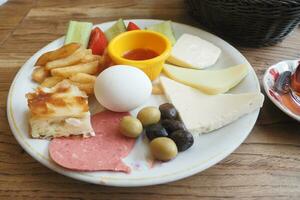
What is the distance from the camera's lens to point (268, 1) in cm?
126

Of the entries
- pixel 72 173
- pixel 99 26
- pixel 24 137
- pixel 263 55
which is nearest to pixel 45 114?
pixel 24 137

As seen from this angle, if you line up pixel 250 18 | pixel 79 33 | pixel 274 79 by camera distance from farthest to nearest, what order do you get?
1. pixel 79 33
2. pixel 250 18
3. pixel 274 79

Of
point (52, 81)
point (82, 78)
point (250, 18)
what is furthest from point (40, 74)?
point (250, 18)

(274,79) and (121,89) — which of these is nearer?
(121,89)

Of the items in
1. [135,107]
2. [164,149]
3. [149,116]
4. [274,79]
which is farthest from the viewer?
[274,79]

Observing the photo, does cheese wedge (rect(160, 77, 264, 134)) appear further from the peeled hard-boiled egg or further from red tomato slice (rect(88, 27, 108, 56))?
red tomato slice (rect(88, 27, 108, 56))

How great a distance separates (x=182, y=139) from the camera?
1.00 meters

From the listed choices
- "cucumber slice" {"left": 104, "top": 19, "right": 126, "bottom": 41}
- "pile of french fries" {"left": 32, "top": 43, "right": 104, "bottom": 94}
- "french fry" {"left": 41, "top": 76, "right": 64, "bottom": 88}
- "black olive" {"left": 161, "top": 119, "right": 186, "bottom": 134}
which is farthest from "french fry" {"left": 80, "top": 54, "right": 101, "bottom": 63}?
"black olive" {"left": 161, "top": 119, "right": 186, "bottom": 134}

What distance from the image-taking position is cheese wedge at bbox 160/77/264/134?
1.08m

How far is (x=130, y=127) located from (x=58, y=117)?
207 millimetres

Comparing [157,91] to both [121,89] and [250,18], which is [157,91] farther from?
[250,18]

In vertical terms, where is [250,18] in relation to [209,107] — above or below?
above

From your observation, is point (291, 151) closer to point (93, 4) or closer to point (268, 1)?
point (268, 1)

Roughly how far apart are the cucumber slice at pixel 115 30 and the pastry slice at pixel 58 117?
1.71 feet
